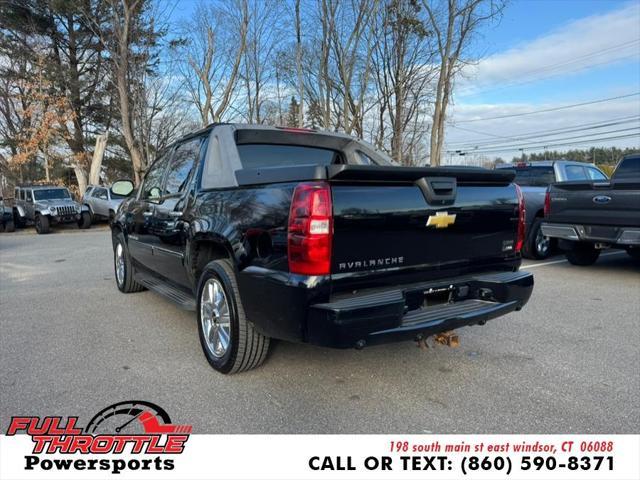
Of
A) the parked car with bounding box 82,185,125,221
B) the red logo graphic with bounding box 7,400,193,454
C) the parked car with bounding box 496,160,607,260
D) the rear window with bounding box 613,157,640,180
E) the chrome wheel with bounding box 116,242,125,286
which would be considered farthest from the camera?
the parked car with bounding box 82,185,125,221

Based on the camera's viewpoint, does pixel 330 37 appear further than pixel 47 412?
Yes

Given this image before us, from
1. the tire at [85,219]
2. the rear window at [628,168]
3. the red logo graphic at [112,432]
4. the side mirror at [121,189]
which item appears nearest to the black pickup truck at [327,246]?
the red logo graphic at [112,432]

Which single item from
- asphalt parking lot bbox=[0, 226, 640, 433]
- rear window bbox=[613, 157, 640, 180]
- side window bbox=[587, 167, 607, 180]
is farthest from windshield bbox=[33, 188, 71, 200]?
rear window bbox=[613, 157, 640, 180]

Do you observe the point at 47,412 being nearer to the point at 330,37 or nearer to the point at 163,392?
the point at 163,392

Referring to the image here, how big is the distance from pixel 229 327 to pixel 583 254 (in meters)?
7.11

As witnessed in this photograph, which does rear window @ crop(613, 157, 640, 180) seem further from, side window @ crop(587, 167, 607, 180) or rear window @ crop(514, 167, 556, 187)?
side window @ crop(587, 167, 607, 180)

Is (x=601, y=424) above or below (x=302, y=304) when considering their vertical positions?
below

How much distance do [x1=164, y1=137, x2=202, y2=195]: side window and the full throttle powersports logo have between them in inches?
77.7

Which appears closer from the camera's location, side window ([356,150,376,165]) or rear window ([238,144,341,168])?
rear window ([238,144,341,168])

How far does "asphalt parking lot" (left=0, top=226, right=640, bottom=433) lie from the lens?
2900mm

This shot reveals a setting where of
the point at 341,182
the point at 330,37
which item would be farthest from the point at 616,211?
the point at 330,37

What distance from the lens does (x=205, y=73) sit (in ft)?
72.7

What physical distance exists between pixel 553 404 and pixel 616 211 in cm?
483

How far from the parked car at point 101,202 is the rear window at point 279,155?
649 inches
